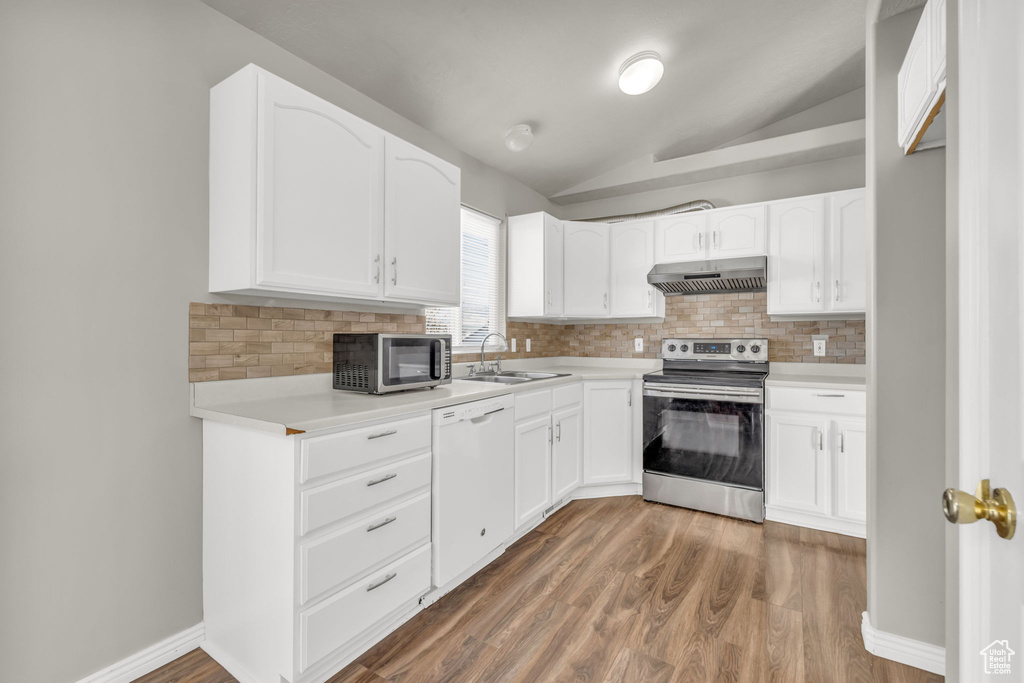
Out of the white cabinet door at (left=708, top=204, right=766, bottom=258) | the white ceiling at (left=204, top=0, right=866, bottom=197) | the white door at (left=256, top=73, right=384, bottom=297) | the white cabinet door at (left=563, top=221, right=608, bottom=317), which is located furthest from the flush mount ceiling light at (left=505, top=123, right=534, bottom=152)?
the white cabinet door at (left=708, top=204, right=766, bottom=258)

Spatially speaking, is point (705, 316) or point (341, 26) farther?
point (705, 316)

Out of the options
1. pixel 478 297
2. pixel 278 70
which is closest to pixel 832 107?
pixel 478 297

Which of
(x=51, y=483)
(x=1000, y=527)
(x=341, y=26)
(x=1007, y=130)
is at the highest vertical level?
(x=341, y=26)

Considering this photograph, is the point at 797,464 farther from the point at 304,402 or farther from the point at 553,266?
the point at 304,402

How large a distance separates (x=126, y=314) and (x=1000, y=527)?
2.28 metres

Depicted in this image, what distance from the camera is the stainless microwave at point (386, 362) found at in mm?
2068

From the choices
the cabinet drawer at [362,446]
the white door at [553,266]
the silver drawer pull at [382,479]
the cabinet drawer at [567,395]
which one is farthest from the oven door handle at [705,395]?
the silver drawer pull at [382,479]

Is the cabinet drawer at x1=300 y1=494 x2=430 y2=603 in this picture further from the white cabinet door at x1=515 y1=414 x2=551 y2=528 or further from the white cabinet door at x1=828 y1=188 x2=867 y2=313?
the white cabinet door at x1=828 y1=188 x2=867 y2=313

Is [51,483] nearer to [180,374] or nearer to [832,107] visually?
[180,374]

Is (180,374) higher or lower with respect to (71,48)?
lower

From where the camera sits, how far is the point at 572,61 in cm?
255

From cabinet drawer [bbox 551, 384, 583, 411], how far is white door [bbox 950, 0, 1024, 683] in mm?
2309

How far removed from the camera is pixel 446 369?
2482 millimetres

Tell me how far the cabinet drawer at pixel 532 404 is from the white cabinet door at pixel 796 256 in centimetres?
176
